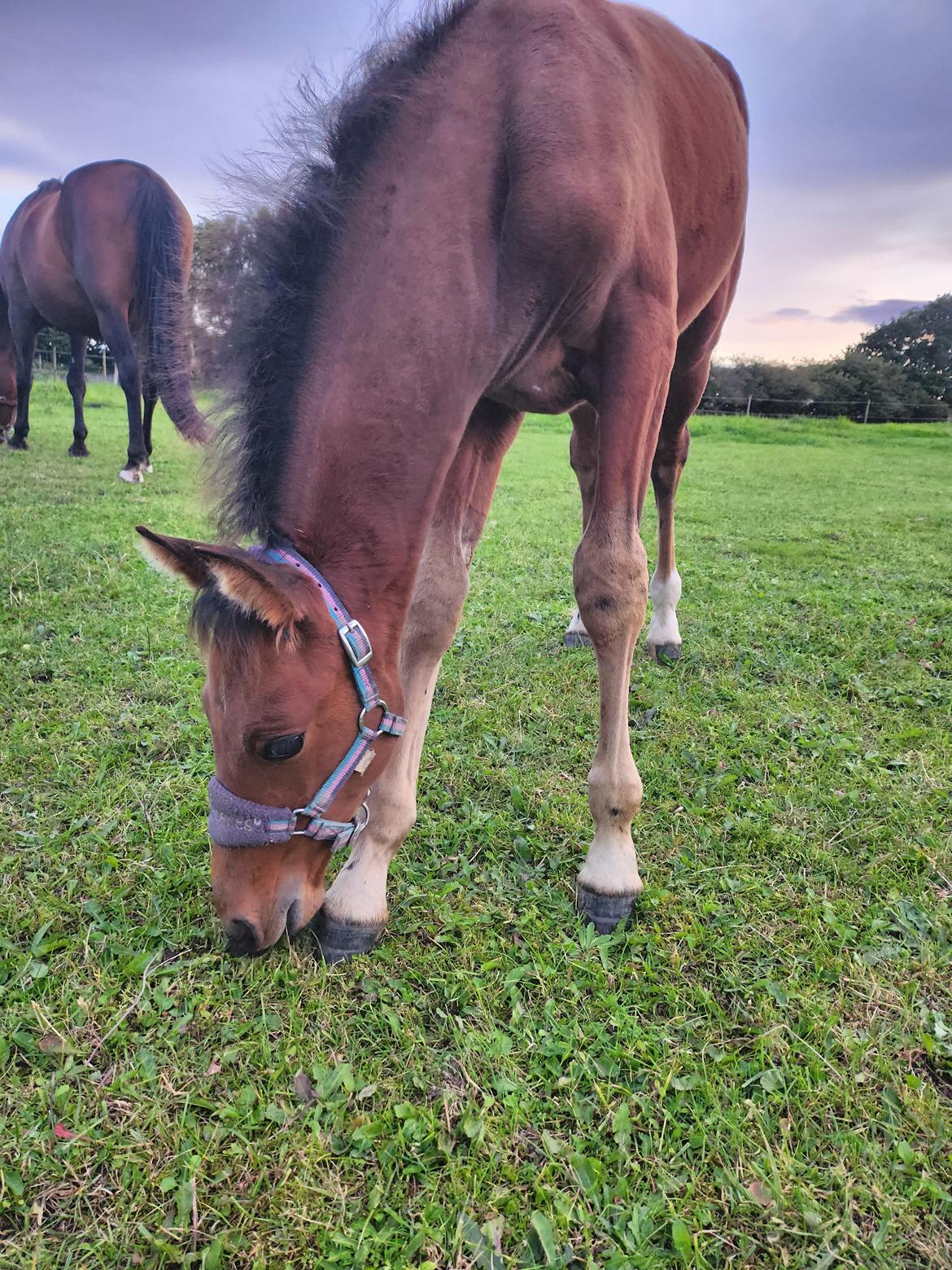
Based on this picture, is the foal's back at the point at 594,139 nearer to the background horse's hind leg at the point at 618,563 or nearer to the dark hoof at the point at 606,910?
the background horse's hind leg at the point at 618,563

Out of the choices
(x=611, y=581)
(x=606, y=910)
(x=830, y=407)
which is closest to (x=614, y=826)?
(x=606, y=910)

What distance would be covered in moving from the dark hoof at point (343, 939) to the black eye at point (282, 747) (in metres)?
0.66

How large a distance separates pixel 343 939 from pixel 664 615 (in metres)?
2.92

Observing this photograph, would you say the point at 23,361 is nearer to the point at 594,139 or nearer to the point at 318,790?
the point at 594,139

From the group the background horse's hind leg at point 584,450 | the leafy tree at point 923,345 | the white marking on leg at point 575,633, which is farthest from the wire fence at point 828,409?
the background horse's hind leg at point 584,450

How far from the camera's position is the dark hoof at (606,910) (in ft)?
7.12

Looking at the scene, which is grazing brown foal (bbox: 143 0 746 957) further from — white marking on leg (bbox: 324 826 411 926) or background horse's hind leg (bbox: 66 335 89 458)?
background horse's hind leg (bbox: 66 335 89 458)

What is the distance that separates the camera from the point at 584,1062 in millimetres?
1690

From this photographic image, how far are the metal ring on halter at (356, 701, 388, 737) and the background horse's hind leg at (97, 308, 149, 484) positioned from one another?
763 cm

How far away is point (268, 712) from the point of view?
1.59m

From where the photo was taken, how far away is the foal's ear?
4.58 ft

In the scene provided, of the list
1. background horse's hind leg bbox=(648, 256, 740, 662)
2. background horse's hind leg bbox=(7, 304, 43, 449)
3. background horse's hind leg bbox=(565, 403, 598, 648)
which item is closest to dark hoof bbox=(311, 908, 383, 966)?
background horse's hind leg bbox=(565, 403, 598, 648)

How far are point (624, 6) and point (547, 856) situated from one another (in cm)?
316

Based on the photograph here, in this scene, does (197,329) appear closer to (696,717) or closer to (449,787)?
(449,787)
